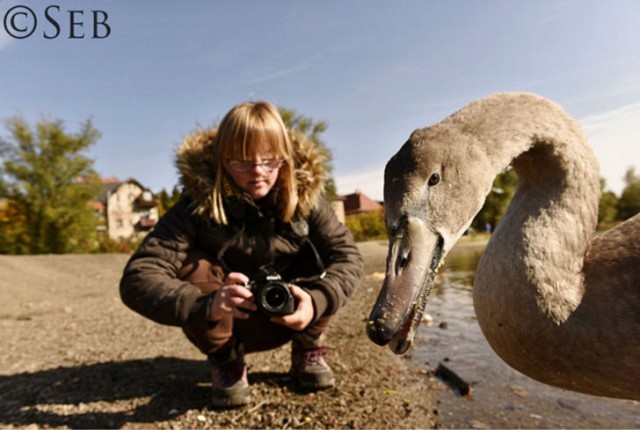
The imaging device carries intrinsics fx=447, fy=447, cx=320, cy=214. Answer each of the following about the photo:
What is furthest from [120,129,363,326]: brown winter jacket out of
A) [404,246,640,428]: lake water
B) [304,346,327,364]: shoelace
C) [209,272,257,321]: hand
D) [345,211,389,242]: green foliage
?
[345,211,389,242]: green foliage

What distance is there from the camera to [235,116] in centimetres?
320

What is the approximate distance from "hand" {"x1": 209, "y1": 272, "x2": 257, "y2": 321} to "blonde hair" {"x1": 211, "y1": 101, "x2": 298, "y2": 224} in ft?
1.69

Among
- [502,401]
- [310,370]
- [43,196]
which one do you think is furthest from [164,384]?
[43,196]

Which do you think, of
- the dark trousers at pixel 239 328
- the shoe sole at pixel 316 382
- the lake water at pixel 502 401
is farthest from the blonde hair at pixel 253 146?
the lake water at pixel 502 401

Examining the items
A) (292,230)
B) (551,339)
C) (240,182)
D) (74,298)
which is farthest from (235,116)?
(74,298)

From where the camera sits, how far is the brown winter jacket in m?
3.03

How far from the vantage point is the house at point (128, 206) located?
50719 mm

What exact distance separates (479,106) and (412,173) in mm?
420

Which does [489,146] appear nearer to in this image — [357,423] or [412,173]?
[412,173]

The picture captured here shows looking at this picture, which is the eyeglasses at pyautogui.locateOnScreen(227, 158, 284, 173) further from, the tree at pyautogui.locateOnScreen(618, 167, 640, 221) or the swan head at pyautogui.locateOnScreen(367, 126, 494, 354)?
the tree at pyautogui.locateOnScreen(618, 167, 640, 221)

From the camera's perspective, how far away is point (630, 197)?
66.7 ft

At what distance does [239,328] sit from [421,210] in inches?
84.2

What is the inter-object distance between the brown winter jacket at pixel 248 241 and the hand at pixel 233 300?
0.11m

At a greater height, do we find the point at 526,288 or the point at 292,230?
the point at 292,230
